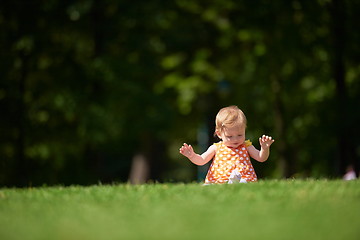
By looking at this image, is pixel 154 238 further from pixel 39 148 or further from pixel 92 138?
pixel 39 148

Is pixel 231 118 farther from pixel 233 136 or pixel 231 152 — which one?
pixel 231 152

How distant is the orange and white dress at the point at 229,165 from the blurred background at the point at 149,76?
7666 mm

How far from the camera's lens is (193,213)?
181 inches

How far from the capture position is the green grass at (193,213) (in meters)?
3.86

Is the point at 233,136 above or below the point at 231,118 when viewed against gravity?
below

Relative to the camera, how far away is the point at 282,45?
16688 millimetres

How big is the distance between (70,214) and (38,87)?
43.8ft

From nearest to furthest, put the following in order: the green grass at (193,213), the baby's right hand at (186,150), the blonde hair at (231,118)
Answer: the green grass at (193,213) < the blonde hair at (231,118) < the baby's right hand at (186,150)

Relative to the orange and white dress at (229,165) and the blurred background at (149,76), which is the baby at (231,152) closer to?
the orange and white dress at (229,165)

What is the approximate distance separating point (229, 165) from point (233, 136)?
1.33 feet

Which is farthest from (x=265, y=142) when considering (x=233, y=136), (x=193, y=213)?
(x=193, y=213)

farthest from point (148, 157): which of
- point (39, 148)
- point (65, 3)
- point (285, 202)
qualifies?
point (285, 202)

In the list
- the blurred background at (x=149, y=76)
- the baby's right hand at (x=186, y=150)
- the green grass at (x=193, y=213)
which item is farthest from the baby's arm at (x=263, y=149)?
the blurred background at (x=149, y=76)

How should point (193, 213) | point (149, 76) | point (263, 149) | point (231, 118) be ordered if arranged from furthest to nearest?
point (149, 76)
point (263, 149)
point (231, 118)
point (193, 213)
